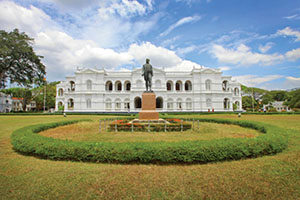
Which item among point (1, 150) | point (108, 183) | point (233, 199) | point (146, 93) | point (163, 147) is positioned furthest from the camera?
point (146, 93)

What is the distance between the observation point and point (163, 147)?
4.75 meters

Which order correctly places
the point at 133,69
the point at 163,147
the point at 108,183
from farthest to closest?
the point at 133,69, the point at 163,147, the point at 108,183

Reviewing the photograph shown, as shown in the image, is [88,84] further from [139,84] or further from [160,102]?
[160,102]

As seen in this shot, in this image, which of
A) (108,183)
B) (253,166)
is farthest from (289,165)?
(108,183)

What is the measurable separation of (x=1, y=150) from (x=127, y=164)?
17.5ft

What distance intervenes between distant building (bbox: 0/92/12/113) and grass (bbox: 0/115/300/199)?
7280 cm

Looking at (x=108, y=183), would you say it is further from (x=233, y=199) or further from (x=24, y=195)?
(x=233, y=199)

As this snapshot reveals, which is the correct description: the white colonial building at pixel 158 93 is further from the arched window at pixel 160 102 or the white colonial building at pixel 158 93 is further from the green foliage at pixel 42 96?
the green foliage at pixel 42 96

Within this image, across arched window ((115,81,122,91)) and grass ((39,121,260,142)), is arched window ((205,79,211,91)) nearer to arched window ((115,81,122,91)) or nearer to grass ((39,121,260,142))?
arched window ((115,81,122,91))

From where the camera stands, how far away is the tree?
27.8m

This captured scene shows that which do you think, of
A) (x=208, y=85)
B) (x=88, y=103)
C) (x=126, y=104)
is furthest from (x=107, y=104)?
(x=208, y=85)

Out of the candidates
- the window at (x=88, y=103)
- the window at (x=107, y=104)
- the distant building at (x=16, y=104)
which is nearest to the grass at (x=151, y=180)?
the window at (x=107, y=104)

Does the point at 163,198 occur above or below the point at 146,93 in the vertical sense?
below

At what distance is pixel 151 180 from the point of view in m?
3.67
